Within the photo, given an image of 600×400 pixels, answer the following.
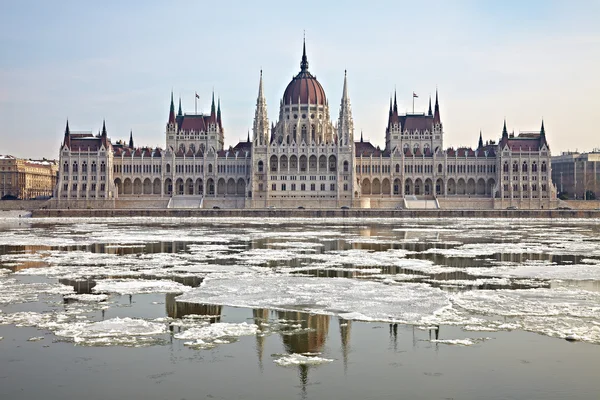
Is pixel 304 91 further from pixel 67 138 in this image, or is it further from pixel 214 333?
pixel 214 333

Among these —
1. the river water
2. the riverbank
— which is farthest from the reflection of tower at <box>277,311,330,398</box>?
the riverbank

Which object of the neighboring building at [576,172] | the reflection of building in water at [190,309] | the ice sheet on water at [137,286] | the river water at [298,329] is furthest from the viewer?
the neighboring building at [576,172]

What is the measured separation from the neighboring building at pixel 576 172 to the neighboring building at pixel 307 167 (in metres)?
33.5

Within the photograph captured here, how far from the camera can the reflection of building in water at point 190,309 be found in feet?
65.8

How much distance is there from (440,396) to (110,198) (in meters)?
116

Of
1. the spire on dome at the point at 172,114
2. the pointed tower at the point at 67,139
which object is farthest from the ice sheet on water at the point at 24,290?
the spire on dome at the point at 172,114

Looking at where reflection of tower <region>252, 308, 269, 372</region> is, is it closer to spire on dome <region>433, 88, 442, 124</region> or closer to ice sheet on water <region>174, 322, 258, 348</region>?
ice sheet on water <region>174, 322, 258, 348</region>

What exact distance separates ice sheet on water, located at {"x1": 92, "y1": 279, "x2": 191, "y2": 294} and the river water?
2.9 inches

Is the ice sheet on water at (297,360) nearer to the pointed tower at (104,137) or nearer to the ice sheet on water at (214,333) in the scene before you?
the ice sheet on water at (214,333)

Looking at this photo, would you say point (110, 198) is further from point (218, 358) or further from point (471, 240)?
point (218, 358)

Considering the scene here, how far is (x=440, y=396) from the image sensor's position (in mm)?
13359

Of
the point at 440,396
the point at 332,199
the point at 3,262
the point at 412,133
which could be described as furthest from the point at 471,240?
the point at 412,133

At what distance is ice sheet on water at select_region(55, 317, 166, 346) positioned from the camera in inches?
671

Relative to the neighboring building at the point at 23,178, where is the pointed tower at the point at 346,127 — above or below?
above
